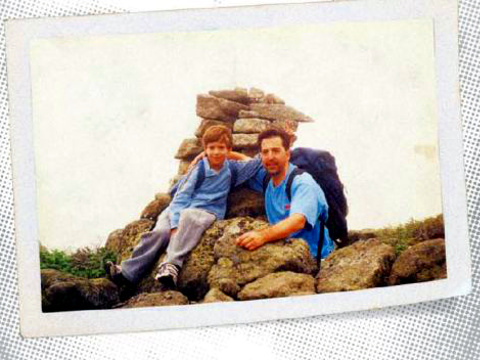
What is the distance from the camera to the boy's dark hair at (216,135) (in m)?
1.38

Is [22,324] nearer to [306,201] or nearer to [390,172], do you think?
[306,201]

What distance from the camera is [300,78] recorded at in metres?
1.38

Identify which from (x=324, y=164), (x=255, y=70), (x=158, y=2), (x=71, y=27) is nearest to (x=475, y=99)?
(x=324, y=164)

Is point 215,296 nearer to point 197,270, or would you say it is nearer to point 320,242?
point 197,270

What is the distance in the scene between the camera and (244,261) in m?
1.38

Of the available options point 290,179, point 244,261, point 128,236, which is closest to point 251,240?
point 244,261

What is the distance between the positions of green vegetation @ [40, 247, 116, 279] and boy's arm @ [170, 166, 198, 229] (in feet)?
0.47

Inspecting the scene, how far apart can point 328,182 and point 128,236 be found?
1.36 feet

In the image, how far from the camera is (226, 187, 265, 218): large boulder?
4.56ft

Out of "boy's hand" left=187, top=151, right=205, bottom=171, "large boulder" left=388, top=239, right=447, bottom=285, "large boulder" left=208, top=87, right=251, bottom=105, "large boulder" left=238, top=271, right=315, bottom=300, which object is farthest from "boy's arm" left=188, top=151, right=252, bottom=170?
"large boulder" left=388, top=239, right=447, bottom=285

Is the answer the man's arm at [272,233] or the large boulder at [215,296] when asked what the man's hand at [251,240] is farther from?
the large boulder at [215,296]

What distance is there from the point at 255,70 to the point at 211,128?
0.14 meters

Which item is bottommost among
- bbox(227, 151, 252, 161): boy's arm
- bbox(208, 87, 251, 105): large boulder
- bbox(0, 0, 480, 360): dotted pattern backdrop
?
bbox(0, 0, 480, 360): dotted pattern backdrop

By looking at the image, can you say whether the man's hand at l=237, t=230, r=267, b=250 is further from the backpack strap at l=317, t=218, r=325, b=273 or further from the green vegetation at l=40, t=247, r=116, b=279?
the green vegetation at l=40, t=247, r=116, b=279
